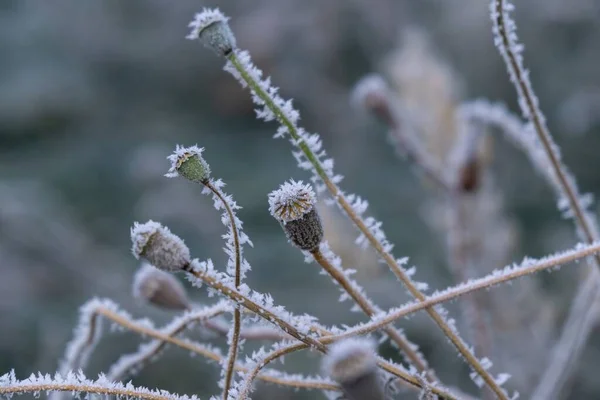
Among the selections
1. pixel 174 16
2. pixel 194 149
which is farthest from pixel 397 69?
pixel 174 16

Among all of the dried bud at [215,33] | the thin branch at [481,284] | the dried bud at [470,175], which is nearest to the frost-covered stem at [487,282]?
the thin branch at [481,284]

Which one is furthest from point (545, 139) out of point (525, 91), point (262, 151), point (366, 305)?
point (262, 151)

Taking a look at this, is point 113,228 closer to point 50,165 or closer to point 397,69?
point 50,165

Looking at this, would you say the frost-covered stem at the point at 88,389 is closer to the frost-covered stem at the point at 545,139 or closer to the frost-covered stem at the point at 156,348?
the frost-covered stem at the point at 156,348

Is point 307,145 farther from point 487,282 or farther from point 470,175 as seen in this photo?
point 470,175

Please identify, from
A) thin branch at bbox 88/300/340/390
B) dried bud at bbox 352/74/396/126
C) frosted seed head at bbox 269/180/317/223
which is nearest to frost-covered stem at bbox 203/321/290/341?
thin branch at bbox 88/300/340/390
